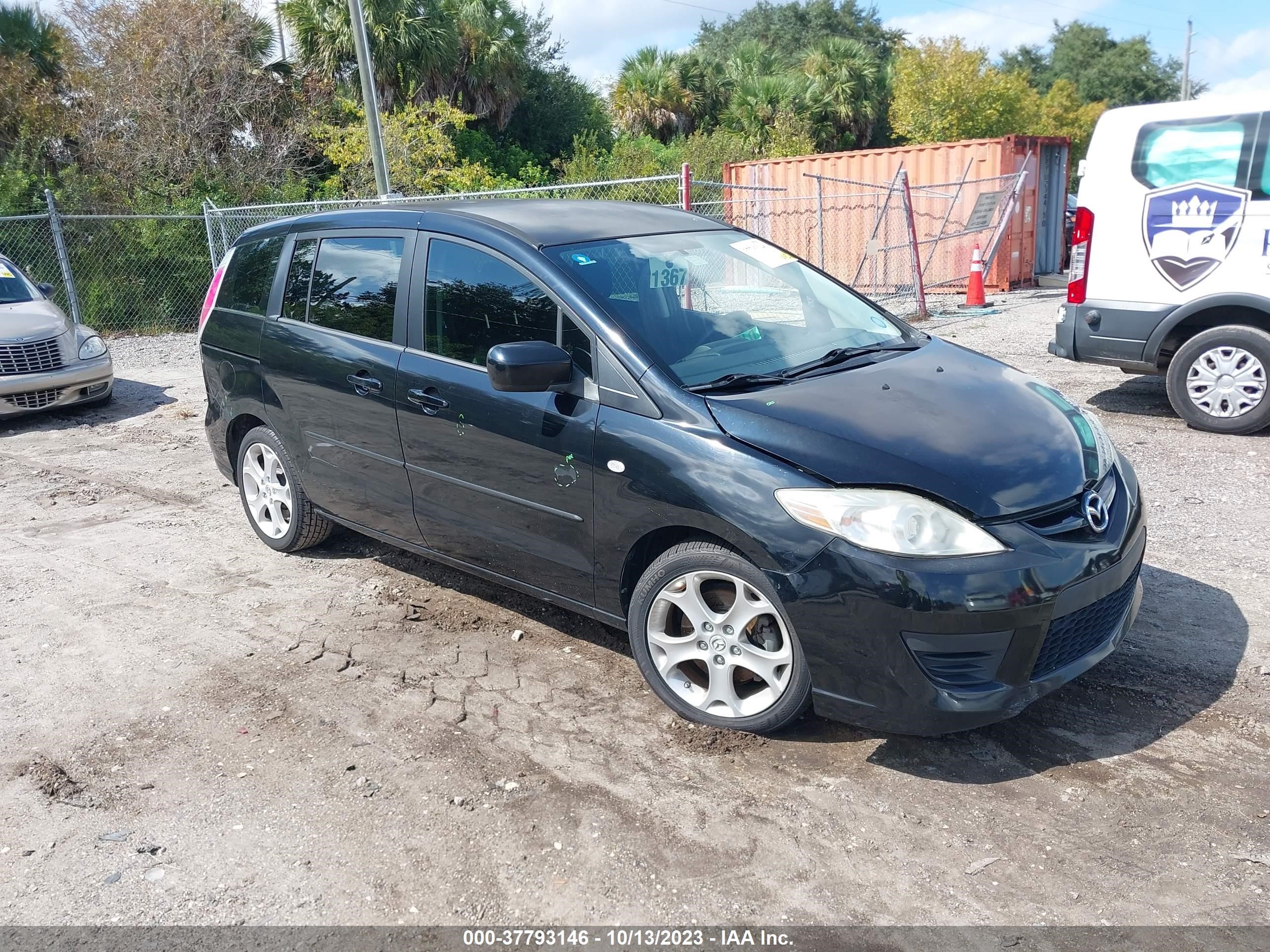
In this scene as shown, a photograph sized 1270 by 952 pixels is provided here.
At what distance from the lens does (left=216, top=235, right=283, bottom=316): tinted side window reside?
5277 millimetres

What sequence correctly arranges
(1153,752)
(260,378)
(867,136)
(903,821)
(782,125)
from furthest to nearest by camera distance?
(867,136) → (782,125) → (260,378) → (1153,752) → (903,821)

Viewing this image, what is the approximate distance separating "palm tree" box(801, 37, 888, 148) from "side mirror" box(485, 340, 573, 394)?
37.5 metres

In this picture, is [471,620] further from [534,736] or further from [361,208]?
[361,208]

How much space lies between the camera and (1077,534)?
3.28m

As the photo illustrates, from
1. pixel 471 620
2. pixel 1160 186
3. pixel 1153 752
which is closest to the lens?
pixel 1153 752

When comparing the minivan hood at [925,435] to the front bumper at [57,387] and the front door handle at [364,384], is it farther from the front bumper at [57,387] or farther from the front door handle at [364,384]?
the front bumper at [57,387]

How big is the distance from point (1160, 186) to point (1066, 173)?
1397 centimetres

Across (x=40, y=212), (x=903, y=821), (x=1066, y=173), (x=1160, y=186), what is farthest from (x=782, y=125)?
(x=903, y=821)

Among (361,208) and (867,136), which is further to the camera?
(867,136)

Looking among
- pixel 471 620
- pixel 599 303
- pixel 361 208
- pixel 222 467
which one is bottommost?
pixel 471 620

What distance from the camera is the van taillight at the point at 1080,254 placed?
24.3 feet

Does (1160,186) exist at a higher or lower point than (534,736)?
higher

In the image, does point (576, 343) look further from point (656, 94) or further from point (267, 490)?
point (656, 94)

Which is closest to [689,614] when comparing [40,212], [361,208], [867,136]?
[361,208]
